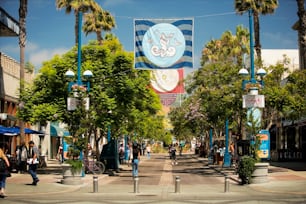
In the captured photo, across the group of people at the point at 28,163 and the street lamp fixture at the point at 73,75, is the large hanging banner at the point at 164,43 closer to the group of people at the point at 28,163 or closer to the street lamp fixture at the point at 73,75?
→ the street lamp fixture at the point at 73,75

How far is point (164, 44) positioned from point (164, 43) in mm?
48

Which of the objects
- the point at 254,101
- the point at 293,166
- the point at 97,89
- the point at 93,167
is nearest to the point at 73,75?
the point at 97,89

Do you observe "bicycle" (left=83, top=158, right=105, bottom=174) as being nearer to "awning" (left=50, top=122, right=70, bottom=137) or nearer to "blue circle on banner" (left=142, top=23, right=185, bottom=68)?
"blue circle on banner" (left=142, top=23, right=185, bottom=68)

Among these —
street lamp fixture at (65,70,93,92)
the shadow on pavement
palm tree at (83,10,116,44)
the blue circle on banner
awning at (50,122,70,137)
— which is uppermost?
palm tree at (83,10,116,44)

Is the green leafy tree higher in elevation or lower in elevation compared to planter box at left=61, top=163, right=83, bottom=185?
higher

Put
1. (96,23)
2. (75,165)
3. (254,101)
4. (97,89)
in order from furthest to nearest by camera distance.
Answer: (96,23) → (97,89) → (254,101) → (75,165)

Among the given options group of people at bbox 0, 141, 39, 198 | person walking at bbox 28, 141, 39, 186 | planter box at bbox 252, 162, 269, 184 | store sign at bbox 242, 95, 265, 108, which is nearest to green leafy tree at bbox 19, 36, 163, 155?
group of people at bbox 0, 141, 39, 198

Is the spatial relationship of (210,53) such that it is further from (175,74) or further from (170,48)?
(170,48)

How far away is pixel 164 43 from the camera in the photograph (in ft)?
78.6

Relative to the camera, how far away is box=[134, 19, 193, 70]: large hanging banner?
23.8m

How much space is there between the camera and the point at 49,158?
57438 mm

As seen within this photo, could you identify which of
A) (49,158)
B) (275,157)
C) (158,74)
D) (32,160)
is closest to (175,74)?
(158,74)

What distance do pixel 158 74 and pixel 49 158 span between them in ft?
85.8

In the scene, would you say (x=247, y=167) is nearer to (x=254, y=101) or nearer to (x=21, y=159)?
(x=254, y=101)
